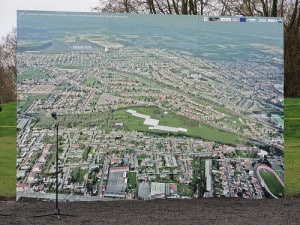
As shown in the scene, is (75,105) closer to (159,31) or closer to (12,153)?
(159,31)

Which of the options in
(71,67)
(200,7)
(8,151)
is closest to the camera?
(71,67)

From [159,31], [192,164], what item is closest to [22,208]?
[192,164]

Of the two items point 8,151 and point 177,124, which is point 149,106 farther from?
point 8,151

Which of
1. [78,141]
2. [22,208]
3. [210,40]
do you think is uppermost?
[210,40]

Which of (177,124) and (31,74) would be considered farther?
(177,124)

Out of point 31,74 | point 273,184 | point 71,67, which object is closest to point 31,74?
point 31,74

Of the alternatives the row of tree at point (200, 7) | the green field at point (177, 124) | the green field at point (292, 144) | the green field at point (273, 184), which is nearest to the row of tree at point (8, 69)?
the row of tree at point (200, 7)
